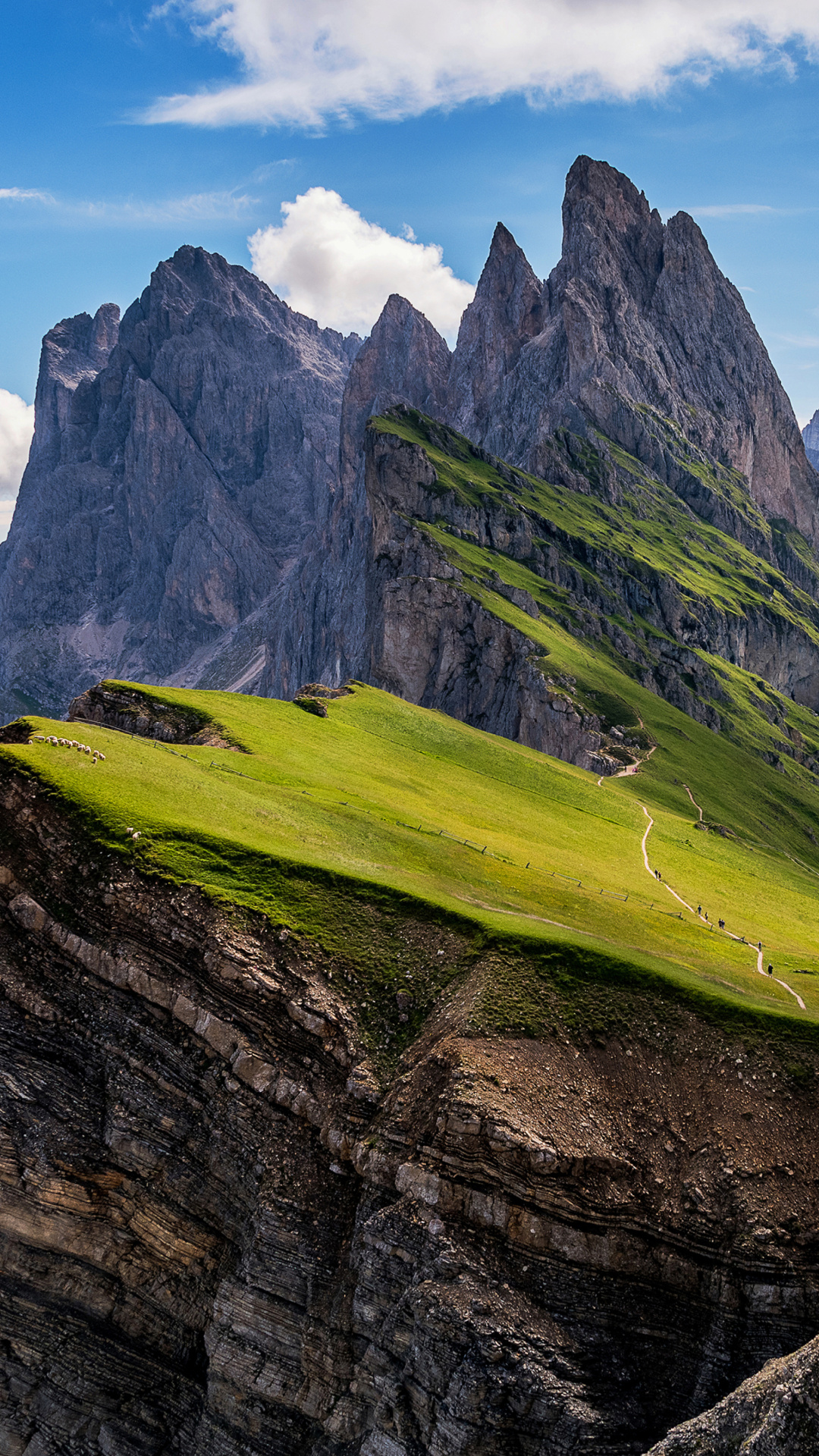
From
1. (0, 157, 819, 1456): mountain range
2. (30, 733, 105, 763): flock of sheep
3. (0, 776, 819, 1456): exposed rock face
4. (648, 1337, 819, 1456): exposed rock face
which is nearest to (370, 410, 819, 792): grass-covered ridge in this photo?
(30, 733, 105, 763): flock of sheep

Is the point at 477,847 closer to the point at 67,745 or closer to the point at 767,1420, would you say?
the point at 67,745

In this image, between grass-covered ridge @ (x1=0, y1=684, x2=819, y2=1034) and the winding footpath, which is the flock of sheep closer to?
grass-covered ridge @ (x1=0, y1=684, x2=819, y2=1034)

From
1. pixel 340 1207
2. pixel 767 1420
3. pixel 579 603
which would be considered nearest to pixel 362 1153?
pixel 340 1207

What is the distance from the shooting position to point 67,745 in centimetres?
4534

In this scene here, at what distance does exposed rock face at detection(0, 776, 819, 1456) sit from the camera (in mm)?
29188

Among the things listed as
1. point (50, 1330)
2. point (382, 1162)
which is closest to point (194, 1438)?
point (50, 1330)

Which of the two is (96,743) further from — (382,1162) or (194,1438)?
(194,1438)

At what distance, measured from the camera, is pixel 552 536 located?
184000 millimetres

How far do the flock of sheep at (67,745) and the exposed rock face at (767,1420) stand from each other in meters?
33.9

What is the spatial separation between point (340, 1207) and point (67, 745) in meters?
24.1

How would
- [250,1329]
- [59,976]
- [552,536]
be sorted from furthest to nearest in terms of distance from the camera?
[552,536], [59,976], [250,1329]

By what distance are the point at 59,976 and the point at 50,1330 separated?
38.0ft

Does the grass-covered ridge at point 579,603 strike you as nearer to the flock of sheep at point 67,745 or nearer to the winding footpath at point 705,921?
the winding footpath at point 705,921

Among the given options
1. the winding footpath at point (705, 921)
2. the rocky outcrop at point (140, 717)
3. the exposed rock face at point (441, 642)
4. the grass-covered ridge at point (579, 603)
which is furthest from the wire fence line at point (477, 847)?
the grass-covered ridge at point (579, 603)
